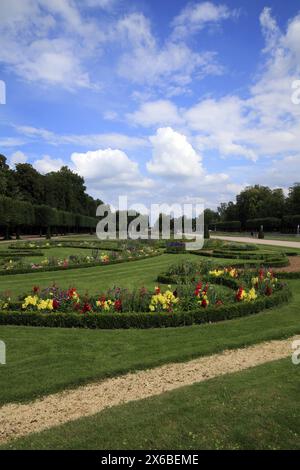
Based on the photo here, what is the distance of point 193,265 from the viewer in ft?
44.3

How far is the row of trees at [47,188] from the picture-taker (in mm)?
55013

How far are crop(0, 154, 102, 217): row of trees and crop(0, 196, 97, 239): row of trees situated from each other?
16.4 feet

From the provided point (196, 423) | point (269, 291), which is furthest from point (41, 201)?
point (196, 423)

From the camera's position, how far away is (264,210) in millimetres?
76312

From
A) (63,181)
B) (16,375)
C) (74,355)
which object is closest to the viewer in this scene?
(16,375)

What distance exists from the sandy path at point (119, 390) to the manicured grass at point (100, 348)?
0.17 meters

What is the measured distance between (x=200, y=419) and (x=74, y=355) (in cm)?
247

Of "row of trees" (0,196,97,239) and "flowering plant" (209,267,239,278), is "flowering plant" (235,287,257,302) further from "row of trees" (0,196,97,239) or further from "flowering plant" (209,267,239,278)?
"row of trees" (0,196,97,239)

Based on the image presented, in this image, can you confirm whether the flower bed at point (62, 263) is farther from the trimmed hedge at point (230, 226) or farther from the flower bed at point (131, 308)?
the trimmed hedge at point (230, 226)

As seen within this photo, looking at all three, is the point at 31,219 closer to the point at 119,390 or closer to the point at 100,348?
the point at 100,348

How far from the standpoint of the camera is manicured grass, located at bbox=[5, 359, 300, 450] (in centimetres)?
328

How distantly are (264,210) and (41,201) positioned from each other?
42056mm

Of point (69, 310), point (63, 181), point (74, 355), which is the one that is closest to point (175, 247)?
point (69, 310)
